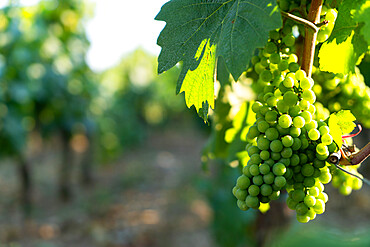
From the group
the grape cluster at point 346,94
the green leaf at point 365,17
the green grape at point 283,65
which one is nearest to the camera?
the green leaf at point 365,17

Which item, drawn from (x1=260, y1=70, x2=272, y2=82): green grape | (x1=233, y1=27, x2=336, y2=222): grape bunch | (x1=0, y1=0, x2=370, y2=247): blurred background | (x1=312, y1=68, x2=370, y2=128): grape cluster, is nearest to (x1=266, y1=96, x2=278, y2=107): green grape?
(x1=233, y1=27, x2=336, y2=222): grape bunch

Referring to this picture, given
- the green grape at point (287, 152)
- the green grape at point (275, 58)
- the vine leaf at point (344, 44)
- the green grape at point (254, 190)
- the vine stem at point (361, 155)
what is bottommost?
the vine stem at point (361, 155)

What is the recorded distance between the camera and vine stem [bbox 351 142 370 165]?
0.84m

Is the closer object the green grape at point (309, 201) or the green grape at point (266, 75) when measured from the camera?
the green grape at point (309, 201)

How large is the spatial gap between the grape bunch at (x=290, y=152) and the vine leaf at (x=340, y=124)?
0.02 m

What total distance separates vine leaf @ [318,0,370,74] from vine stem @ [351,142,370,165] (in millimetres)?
209

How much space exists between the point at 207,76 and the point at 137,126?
16780 mm

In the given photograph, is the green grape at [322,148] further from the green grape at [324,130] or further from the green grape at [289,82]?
the green grape at [289,82]

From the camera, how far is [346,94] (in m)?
1.26

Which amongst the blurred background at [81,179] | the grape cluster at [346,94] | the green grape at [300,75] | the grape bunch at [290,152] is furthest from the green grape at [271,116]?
the blurred background at [81,179]

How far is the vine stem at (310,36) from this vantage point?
2.88ft

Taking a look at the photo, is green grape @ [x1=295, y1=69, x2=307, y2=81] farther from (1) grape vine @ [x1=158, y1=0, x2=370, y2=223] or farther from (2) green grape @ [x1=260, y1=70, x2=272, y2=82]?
A: (2) green grape @ [x1=260, y1=70, x2=272, y2=82]

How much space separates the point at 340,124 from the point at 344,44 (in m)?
0.20

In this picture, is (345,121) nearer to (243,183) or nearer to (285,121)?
(285,121)
